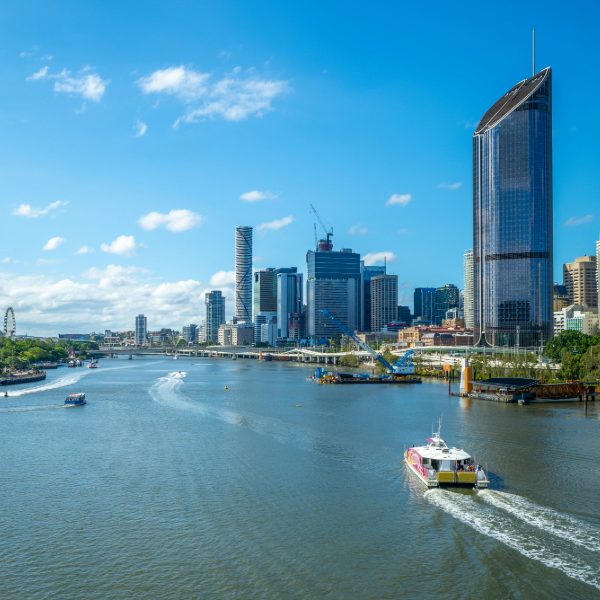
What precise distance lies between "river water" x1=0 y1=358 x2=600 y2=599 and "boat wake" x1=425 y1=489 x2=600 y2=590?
0.28 ft

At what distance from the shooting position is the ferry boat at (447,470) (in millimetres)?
31984

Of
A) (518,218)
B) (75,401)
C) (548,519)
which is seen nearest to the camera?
Result: (548,519)

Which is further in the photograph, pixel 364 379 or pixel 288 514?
pixel 364 379

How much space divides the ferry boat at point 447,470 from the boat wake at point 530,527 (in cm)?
74

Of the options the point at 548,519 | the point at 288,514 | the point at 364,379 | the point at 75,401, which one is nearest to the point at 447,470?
the point at 548,519

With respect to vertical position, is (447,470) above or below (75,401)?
above

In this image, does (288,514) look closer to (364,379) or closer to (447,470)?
(447,470)

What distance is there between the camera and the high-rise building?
169 m

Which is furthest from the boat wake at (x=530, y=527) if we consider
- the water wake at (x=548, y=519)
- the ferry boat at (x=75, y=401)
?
the ferry boat at (x=75, y=401)

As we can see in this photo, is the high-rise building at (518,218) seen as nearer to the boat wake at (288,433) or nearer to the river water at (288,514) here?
the boat wake at (288,433)

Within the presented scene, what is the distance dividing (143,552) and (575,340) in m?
99.6

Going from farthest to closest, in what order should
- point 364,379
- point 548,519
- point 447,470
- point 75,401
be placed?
point 364,379
point 75,401
point 447,470
point 548,519

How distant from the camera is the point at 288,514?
28.2 meters

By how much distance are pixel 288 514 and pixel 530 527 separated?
9608 millimetres
